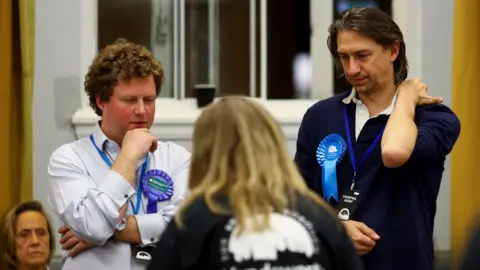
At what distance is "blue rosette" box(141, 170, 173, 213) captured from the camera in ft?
8.95

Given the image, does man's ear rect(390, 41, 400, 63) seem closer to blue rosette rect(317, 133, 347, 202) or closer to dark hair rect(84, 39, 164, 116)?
blue rosette rect(317, 133, 347, 202)

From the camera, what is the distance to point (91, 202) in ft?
8.45

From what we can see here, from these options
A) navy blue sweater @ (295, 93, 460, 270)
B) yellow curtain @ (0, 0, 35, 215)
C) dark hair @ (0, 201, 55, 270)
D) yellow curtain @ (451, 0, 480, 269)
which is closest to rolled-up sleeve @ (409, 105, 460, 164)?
navy blue sweater @ (295, 93, 460, 270)

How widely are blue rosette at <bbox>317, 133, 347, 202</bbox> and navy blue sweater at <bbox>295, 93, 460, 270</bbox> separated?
0.02m

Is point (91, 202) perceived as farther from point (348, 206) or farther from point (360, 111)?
point (360, 111)

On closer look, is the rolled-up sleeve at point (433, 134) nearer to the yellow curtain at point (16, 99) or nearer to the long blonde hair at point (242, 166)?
the long blonde hair at point (242, 166)

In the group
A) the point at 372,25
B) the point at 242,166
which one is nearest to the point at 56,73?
the point at 372,25

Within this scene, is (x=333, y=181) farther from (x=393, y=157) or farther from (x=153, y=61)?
(x=153, y=61)

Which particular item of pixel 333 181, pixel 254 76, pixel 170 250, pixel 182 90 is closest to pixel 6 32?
pixel 182 90

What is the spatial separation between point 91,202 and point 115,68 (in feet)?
1.33

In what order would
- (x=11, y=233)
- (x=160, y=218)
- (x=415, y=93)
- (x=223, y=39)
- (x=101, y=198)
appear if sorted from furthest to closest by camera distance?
(x=223, y=39) → (x=11, y=233) → (x=415, y=93) → (x=160, y=218) → (x=101, y=198)

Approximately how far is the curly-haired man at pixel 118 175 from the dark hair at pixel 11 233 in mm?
980

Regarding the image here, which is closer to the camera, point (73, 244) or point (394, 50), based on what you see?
point (73, 244)

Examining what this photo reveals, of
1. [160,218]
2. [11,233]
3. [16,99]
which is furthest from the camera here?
[16,99]
